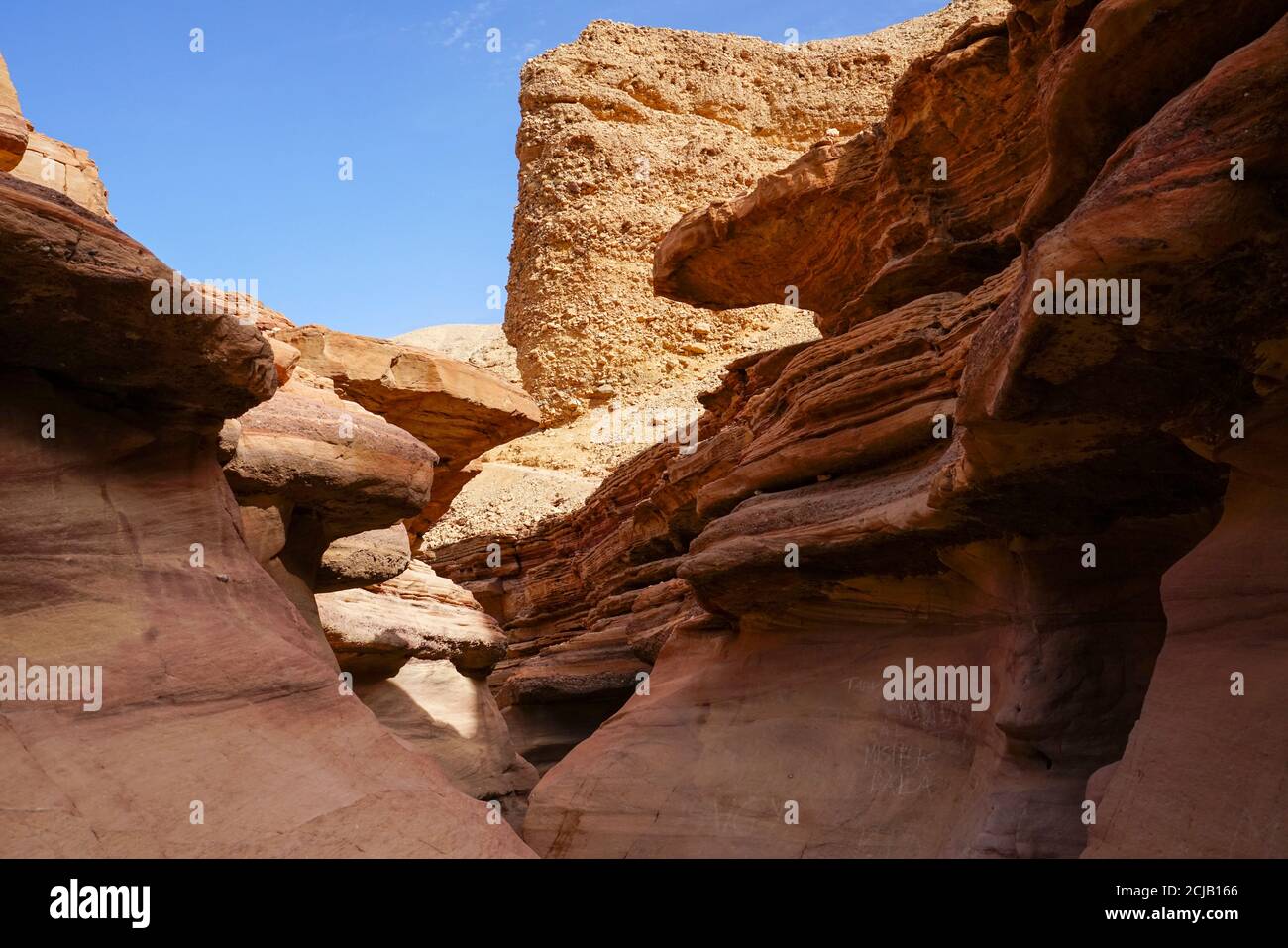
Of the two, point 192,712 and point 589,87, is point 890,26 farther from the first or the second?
point 192,712

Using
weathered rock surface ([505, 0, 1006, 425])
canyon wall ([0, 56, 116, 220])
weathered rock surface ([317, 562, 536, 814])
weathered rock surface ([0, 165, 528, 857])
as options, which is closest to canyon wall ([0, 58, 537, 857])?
weathered rock surface ([0, 165, 528, 857])

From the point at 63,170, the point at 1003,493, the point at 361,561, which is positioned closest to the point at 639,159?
the point at 63,170

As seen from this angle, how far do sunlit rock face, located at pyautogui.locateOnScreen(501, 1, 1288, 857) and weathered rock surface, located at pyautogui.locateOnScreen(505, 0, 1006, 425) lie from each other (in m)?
16.3

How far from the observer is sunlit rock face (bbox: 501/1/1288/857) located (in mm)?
4027

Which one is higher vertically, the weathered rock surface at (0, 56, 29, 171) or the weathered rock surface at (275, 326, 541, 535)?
the weathered rock surface at (0, 56, 29, 171)

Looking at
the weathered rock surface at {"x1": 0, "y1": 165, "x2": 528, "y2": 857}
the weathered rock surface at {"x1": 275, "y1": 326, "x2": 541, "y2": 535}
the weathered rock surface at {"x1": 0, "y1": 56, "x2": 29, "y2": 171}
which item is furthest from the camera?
the weathered rock surface at {"x1": 275, "y1": 326, "x2": 541, "y2": 535}

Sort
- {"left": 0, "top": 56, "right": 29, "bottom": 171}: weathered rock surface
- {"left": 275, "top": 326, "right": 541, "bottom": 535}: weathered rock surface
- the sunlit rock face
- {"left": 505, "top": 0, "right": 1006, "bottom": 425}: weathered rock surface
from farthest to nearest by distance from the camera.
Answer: {"left": 505, "top": 0, "right": 1006, "bottom": 425}: weathered rock surface < {"left": 275, "top": 326, "right": 541, "bottom": 535}: weathered rock surface < {"left": 0, "top": 56, "right": 29, "bottom": 171}: weathered rock surface < the sunlit rock face

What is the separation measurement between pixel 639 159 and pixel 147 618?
25.5 metres

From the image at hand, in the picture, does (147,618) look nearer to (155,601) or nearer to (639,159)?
(155,601)

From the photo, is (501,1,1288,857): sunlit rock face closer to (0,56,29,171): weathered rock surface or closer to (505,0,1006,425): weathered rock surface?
(0,56,29,171): weathered rock surface

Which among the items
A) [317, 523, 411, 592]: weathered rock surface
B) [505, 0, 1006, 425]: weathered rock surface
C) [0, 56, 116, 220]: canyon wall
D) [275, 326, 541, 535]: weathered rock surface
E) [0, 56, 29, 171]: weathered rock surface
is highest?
[505, 0, 1006, 425]: weathered rock surface

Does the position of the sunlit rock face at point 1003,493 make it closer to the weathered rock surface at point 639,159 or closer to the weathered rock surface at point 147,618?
the weathered rock surface at point 147,618

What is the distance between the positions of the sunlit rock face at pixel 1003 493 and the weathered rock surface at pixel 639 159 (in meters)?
16.3

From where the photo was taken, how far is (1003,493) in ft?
18.2
